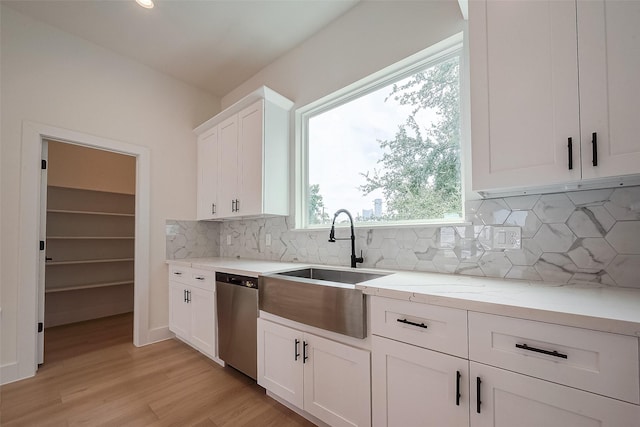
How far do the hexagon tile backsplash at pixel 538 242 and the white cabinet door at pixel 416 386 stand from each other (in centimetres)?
70

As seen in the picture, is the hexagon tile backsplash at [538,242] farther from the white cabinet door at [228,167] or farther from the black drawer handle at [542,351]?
the white cabinet door at [228,167]

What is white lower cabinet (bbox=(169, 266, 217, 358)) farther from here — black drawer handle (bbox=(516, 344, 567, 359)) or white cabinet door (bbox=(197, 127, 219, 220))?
black drawer handle (bbox=(516, 344, 567, 359))

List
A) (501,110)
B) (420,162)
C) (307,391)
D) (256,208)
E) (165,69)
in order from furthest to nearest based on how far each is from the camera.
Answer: (165,69)
(256,208)
(420,162)
(307,391)
(501,110)

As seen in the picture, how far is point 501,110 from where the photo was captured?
1.22m

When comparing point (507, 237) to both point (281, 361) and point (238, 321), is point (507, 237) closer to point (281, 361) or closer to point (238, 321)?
point (281, 361)

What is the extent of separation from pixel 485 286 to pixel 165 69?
3.77m

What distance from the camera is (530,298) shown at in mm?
1017

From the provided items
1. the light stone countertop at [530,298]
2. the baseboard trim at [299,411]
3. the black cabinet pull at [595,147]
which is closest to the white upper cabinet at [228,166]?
the baseboard trim at [299,411]

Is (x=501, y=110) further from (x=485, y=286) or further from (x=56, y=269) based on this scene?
(x=56, y=269)

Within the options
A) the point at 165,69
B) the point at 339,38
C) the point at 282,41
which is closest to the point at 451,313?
the point at 339,38

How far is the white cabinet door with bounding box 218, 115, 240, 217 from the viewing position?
2818 mm

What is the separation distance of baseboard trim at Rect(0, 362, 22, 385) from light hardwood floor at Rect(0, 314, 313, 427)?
8cm

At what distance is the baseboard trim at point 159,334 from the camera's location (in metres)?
2.92

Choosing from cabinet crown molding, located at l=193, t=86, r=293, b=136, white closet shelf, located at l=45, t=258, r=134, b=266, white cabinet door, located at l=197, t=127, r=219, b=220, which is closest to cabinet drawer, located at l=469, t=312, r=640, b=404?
cabinet crown molding, located at l=193, t=86, r=293, b=136
